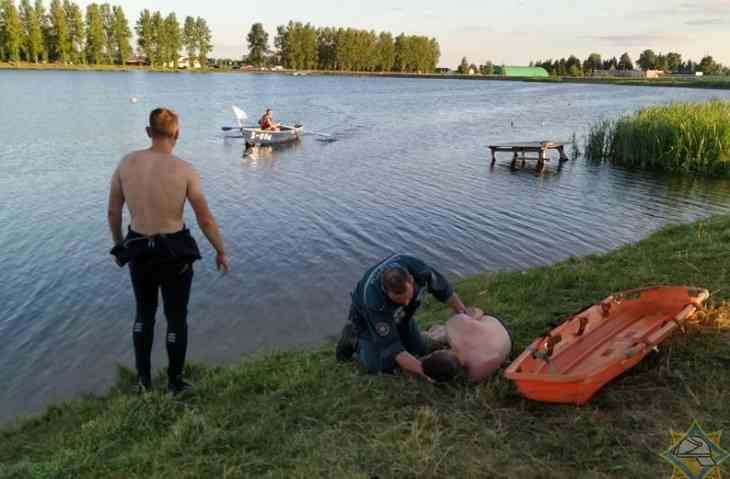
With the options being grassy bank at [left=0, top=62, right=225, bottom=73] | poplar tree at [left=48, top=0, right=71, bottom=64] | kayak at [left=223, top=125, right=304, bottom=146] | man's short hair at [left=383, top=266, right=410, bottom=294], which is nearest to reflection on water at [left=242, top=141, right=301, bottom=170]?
kayak at [left=223, top=125, right=304, bottom=146]

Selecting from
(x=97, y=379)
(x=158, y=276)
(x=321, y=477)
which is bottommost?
(x=97, y=379)

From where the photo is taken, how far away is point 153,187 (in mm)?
4672

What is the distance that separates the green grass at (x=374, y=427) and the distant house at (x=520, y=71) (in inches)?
6473

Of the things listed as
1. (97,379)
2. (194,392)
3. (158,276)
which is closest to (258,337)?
(97,379)

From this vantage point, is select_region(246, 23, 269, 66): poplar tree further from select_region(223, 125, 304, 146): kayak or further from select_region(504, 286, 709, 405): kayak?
select_region(504, 286, 709, 405): kayak

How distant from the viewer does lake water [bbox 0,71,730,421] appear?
8.82 m

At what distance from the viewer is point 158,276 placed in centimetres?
489

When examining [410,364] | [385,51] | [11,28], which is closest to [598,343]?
[410,364]

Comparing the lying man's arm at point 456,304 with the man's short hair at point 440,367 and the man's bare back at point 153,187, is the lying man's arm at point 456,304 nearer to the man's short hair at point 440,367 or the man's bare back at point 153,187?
the man's short hair at point 440,367

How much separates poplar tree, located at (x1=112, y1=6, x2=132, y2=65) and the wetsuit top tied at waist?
118047mm

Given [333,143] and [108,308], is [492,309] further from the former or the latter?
[333,143]

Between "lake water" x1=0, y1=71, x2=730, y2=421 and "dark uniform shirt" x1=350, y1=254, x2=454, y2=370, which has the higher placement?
"dark uniform shirt" x1=350, y1=254, x2=454, y2=370

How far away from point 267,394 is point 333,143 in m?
26.0

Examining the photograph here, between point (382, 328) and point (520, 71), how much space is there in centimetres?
17288
